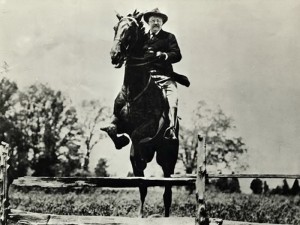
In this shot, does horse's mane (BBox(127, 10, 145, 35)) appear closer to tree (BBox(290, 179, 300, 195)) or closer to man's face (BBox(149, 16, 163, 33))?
man's face (BBox(149, 16, 163, 33))

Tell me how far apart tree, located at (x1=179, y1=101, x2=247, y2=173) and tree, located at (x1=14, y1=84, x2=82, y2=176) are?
2707 millimetres

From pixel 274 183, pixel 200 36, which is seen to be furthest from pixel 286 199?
pixel 200 36

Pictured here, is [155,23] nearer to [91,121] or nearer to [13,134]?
[91,121]

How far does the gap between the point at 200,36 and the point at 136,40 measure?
4.70 ft

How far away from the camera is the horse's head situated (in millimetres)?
8469

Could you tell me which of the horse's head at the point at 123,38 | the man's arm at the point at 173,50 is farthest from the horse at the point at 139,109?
the man's arm at the point at 173,50

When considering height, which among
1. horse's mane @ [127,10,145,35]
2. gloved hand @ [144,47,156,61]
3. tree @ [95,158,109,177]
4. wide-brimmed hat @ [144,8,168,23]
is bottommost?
tree @ [95,158,109,177]

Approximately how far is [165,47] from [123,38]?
125cm

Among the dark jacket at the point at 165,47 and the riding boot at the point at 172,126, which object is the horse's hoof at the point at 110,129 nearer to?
the riding boot at the point at 172,126

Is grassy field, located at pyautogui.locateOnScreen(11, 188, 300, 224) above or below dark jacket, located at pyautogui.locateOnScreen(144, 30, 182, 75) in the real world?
below

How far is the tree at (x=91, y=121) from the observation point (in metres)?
10.6

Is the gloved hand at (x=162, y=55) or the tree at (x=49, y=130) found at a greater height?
the gloved hand at (x=162, y=55)

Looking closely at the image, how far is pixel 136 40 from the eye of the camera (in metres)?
8.95

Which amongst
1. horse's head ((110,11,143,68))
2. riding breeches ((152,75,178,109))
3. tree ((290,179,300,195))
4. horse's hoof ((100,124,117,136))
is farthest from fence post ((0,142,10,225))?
tree ((290,179,300,195))
